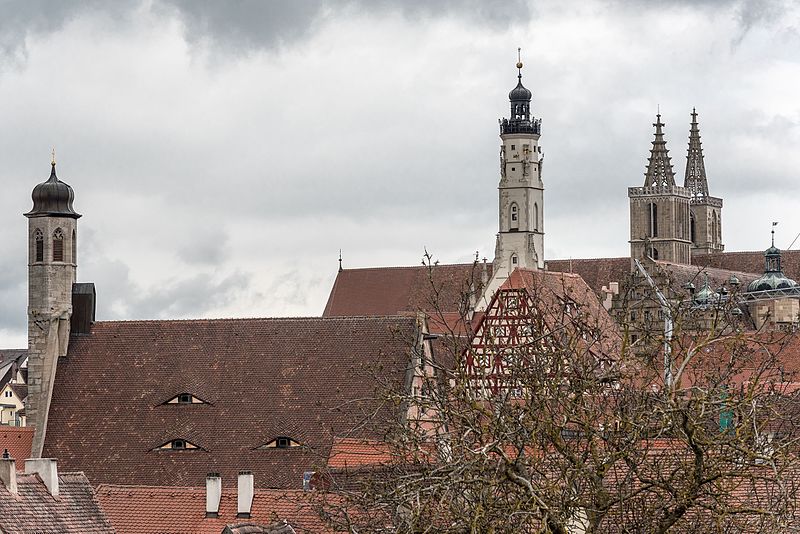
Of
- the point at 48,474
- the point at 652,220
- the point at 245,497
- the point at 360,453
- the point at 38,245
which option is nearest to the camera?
the point at 360,453

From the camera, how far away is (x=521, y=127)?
115 m

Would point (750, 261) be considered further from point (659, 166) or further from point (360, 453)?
point (360, 453)

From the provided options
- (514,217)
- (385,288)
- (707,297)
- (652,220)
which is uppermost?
(652,220)

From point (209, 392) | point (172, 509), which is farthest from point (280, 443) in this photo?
point (172, 509)

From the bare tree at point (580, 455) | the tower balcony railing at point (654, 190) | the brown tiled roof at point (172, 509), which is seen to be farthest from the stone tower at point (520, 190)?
the bare tree at point (580, 455)

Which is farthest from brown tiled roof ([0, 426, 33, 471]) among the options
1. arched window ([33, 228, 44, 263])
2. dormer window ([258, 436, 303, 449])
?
dormer window ([258, 436, 303, 449])

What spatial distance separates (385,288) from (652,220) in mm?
36095

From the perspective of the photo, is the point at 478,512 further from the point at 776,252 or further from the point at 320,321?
the point at 776,252

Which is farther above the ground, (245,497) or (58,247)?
(58,247)

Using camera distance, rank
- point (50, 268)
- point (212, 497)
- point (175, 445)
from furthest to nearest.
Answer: point (50, 268) < point (175, 445) < point (212, 497)

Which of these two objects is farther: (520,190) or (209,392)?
(520,190)

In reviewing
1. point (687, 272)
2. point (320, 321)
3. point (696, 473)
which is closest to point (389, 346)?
point (320, 321)

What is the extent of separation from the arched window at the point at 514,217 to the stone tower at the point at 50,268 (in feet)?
186

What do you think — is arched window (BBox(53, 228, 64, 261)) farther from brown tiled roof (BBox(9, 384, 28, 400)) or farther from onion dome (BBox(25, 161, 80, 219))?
brown tiled roof (BBox(9, 384, 28, 400))
